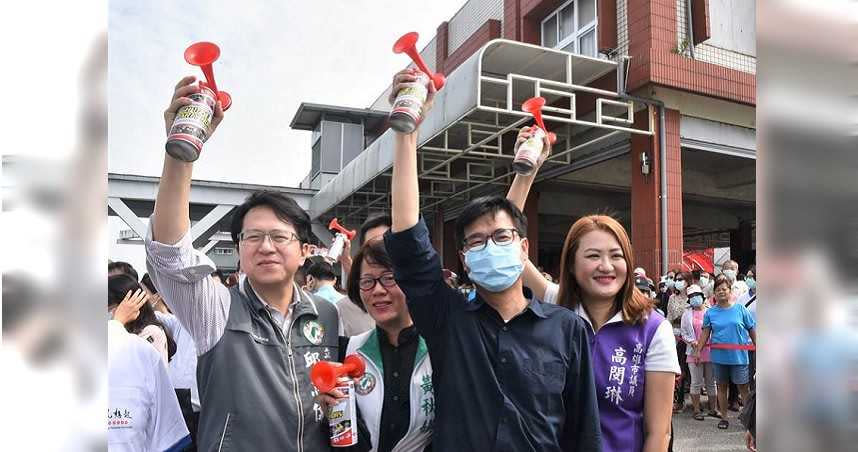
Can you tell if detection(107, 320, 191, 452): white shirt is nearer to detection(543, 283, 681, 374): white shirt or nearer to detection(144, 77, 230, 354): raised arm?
detection(144, 77, 230, 354): raised arm

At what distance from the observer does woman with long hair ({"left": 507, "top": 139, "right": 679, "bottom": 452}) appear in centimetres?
223

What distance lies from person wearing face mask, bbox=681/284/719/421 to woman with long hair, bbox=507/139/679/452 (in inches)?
222

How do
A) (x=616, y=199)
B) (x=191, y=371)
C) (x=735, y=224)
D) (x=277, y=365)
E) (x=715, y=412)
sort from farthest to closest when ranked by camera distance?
(x=735, y=224), (x=616, y=199), (x=715, y=412), (x=191, y=371), (x=277, y=365)

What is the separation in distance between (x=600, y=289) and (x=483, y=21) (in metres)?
13.2

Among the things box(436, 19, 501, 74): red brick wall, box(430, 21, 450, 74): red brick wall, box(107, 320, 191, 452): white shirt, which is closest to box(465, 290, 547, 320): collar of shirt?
box(107, 320, 191, 452): white shirt

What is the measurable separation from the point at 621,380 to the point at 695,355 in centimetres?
603

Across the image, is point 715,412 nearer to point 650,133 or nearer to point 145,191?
point 650,133

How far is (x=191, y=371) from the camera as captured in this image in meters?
3.39

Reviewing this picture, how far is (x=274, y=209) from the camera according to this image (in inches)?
83.2

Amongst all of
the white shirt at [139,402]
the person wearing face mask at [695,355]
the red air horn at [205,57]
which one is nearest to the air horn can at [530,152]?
the red air horn at [205,57]

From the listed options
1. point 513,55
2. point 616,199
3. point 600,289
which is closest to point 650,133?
point 513,55

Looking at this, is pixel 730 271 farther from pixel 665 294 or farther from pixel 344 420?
pixel 344 420

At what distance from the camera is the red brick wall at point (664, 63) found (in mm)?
9242

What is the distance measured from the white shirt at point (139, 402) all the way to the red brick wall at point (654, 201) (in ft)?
26.8
